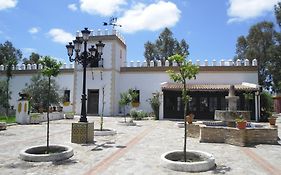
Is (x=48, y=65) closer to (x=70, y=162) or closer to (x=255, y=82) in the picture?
(x=70, y=162)

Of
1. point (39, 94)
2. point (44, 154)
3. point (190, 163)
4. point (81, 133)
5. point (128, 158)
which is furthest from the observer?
point (39, 94)

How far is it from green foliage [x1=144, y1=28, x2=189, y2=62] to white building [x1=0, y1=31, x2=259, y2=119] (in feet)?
32.5

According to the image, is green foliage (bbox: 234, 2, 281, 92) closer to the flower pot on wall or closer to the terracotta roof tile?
the terracotta roof tile

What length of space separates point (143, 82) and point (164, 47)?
12819 mm

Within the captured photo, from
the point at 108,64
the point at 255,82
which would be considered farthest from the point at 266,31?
the point at 108,64

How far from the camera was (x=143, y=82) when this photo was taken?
87.4ft

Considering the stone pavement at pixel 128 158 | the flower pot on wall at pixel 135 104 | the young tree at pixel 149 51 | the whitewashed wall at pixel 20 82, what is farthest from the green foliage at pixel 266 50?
the stone pavement at pixel 128 158

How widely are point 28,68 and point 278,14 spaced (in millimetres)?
26439

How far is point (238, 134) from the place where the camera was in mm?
10539

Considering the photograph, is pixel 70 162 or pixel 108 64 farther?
pixel 108 64

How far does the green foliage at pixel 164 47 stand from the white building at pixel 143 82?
9906 millimetres

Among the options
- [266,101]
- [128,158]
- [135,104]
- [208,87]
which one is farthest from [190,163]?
[135,104]

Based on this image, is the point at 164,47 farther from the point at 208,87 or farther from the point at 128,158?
the point at 128,158

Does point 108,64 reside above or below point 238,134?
above
